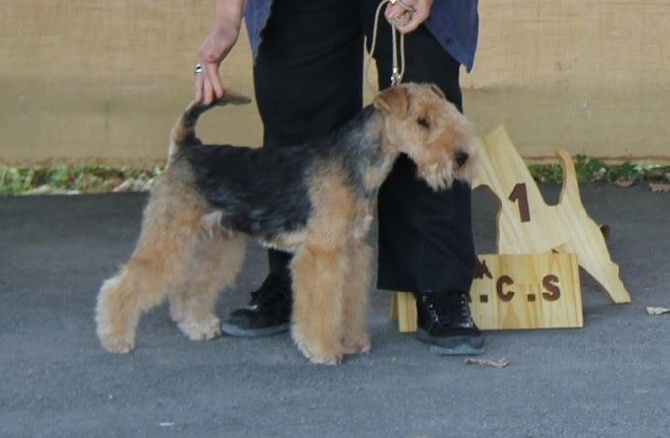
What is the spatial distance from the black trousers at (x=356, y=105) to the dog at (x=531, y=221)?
656 millimetres

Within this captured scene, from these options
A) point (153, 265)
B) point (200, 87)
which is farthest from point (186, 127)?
point (153, 265)

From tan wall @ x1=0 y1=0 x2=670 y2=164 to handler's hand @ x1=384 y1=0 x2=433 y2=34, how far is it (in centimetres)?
354

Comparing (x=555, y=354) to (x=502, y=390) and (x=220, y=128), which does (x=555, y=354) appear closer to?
(x=502, y=390)

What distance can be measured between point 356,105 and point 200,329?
3.40ft

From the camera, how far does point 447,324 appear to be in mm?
5551

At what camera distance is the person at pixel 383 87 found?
546 cm

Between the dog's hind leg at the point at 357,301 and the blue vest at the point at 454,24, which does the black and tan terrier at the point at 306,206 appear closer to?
the dog's hind leg at the point at 357,301

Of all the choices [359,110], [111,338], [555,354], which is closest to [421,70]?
[359,110]

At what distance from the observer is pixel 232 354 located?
5594 mm

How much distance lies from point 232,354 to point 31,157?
364 cm

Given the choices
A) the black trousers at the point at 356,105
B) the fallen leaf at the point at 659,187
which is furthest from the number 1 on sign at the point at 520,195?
the fallen leaf at the point at 659,187

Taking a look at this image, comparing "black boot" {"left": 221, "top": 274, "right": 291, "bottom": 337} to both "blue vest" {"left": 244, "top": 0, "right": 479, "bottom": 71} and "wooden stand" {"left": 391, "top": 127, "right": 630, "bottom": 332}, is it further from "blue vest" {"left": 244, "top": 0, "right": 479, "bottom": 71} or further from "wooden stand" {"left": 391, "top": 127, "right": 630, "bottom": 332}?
"blue vest" {"left": 244, "top": 0, "right": 479, "bottom": 71}

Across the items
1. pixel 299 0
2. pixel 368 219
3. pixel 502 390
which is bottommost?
pixel 502 390

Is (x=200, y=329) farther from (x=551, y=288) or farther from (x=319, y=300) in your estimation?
(x=551, y=288)
